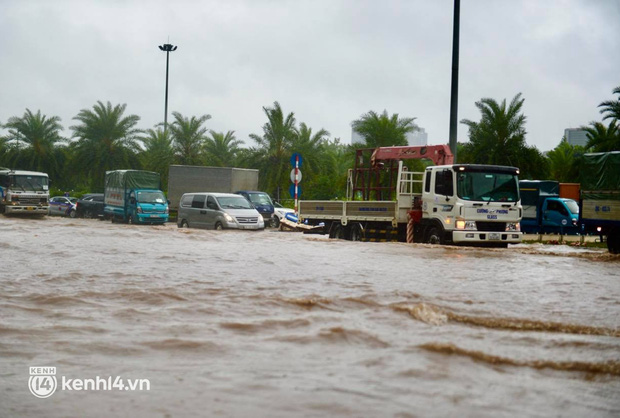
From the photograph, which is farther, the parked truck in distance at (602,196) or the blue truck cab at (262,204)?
the blue truck cab at (262,204)

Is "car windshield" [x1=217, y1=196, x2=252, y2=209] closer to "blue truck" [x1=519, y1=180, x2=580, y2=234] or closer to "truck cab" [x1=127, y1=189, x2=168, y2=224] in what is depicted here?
"truck cab" [x1=127, y1=189, x2=168, y2=224]

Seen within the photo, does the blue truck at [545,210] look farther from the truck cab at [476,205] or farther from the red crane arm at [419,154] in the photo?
the truck cab at [476,205]

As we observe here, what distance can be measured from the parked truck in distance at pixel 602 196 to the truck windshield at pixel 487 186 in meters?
2.23

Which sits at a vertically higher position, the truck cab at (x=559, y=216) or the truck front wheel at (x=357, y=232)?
the truck cab at (x=559, y=216)

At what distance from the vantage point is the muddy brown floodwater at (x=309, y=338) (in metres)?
4.84

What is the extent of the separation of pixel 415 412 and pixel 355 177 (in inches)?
749

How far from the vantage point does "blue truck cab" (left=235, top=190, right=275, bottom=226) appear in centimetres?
3439

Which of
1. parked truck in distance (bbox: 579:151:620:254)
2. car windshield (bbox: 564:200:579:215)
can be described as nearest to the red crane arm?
parked truck in distance (bbox: 579:151:620:254)

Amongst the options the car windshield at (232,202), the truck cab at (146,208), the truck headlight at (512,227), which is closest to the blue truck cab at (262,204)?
the truck cab at (146,208)

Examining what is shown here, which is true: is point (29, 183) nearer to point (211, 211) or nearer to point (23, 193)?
point (23, 193)

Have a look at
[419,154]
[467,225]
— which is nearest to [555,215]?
[419,154]
